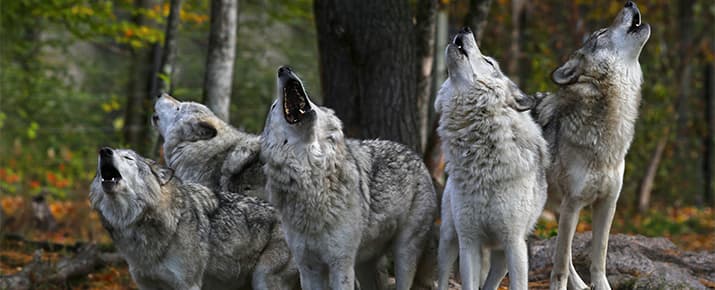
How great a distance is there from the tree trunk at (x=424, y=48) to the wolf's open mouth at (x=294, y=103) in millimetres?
4575

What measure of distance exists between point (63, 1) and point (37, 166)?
635 cm

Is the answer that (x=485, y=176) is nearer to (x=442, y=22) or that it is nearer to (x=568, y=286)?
(x=568, y=286)

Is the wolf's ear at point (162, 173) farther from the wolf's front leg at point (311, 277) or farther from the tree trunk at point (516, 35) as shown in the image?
the tree trunk at point (516, 35)

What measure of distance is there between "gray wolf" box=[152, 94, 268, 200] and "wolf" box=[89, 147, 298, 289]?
26.7 inches

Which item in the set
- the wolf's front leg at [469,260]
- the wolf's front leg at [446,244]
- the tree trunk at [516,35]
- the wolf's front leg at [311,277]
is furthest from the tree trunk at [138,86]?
the wolf's front leg at [469,260]

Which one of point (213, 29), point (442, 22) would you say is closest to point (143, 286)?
point (213, 29)

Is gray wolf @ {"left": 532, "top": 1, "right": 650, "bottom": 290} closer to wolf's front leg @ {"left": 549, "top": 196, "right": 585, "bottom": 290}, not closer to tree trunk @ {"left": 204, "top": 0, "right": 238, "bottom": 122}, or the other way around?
wolf's front leg @ {"left": 549, "top": 196, "right": 585, "bottom": 290}

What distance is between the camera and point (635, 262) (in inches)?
328

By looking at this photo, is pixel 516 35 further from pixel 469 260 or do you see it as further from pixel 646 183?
pixel 469 260

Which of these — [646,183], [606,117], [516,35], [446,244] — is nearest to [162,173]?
[446,244]

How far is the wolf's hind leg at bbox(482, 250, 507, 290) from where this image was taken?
22.1ft

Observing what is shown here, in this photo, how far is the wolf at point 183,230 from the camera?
6590mm

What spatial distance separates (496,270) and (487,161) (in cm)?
108

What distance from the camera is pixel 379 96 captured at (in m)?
9.59
